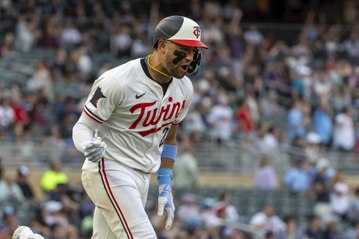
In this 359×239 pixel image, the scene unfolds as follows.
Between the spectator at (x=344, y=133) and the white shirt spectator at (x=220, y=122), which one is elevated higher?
the white shirt spectator at (x=220, y=122)

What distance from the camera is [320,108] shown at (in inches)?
829

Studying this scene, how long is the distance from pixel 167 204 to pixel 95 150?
90cm

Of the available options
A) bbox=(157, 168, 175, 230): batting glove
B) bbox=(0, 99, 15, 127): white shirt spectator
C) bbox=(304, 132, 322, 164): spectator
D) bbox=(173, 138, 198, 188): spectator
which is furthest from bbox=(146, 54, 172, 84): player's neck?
bbox=(304, 132, 322, 164): spectator

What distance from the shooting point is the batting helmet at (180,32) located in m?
7.42

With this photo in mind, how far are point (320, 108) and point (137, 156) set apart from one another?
1377 centimetres

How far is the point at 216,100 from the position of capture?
19672mm

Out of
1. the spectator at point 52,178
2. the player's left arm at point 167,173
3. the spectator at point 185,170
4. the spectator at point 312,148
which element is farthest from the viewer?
the spectator at point 312,148

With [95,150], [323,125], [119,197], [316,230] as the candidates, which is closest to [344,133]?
[323,125]

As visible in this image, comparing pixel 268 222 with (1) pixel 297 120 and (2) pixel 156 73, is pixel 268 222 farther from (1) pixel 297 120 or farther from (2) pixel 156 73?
(2) pixel 156 73

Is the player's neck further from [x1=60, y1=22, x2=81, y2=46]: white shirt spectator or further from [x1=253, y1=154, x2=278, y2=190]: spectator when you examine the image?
[x1=60, y1=22, x2=81, y2=46]: white shirt spectator

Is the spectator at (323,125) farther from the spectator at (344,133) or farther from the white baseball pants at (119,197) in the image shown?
the white baseball pants at (119,197)

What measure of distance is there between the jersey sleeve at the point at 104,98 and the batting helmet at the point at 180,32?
43cm

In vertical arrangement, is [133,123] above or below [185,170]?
above

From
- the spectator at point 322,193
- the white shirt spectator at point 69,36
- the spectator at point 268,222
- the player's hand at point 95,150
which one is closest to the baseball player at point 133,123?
the player's hand at point 95,150
